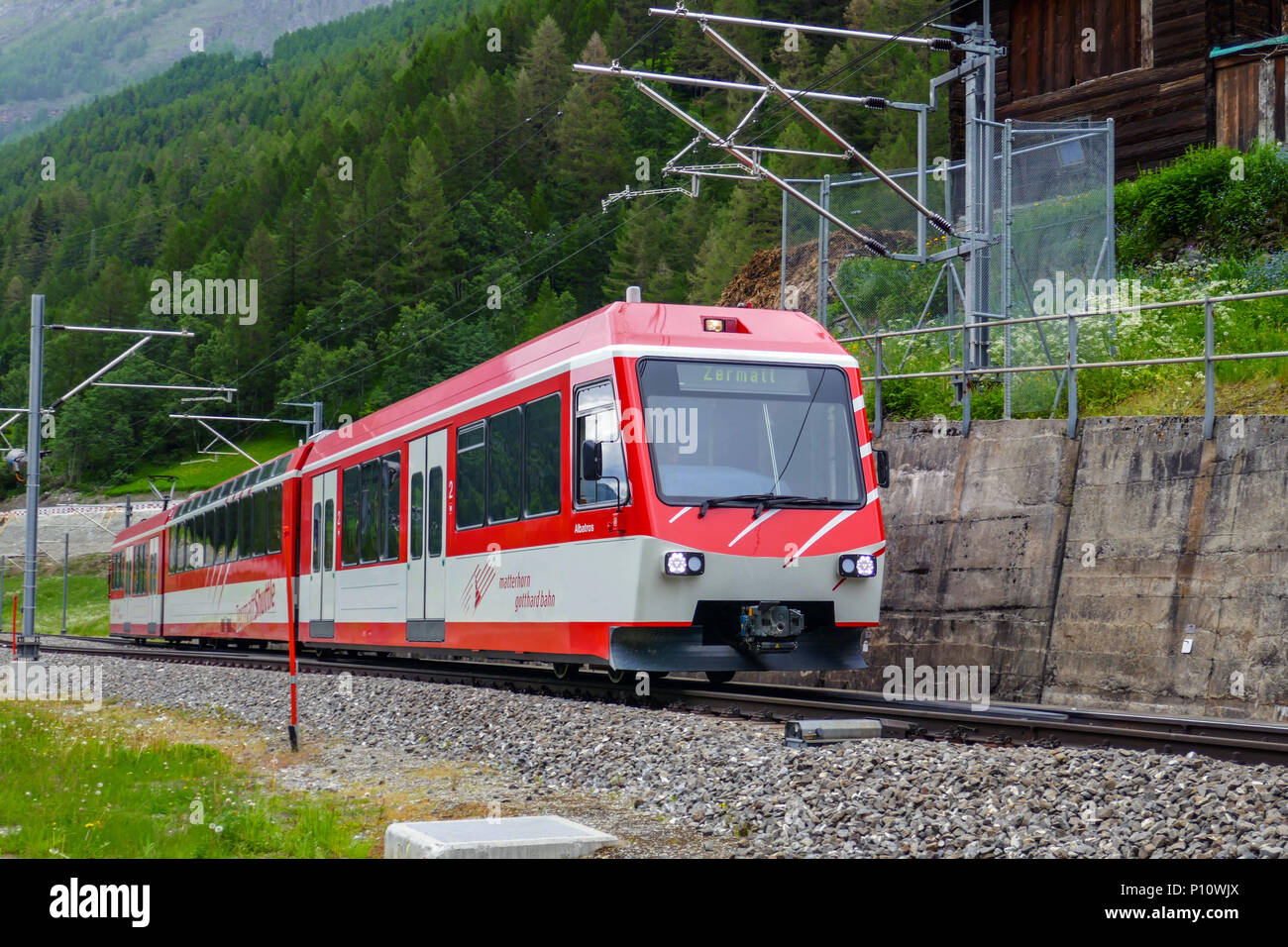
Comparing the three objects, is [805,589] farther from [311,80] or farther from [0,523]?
[311,80]

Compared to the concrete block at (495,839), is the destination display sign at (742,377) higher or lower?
higher

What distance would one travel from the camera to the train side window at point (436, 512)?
1599 cm

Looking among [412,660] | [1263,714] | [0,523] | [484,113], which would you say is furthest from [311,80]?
[1263,714]

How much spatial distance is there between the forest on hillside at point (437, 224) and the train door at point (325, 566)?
1968 inches

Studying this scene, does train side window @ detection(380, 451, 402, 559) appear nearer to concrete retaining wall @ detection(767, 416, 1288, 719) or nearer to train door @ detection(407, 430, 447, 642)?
train door @ detection(407, 430, 447, 642)

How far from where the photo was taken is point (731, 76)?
89.7 meters

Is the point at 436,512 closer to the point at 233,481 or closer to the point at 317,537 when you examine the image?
the point at 317,537

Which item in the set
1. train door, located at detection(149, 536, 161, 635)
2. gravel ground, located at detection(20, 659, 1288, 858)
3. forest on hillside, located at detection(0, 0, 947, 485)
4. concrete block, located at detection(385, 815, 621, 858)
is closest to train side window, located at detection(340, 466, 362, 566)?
gravel ground, located at detection(20, 659, 1288, 858)

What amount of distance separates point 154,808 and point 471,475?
708 cm

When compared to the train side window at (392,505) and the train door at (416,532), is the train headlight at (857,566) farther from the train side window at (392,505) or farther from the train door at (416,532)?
the train side window at (392,505)

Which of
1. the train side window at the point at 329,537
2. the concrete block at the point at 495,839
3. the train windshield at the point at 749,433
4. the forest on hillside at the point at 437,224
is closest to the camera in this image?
the concrete block at the point at 495,839

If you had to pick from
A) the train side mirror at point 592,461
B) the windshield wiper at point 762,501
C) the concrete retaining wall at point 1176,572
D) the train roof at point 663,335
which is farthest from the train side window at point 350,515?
the concrete retaining wall at point 1176,572

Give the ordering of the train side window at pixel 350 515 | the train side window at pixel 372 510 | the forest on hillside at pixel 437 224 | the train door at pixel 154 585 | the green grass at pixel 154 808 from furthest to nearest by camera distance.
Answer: the forest on hillside at pixel 437 224 → the train door at pixel 154 585 → the train side window at pixel 350 515 → the train side window at pixel 372 510 → the green grass at pixel 154 808

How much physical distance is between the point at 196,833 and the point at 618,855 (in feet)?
8.28
